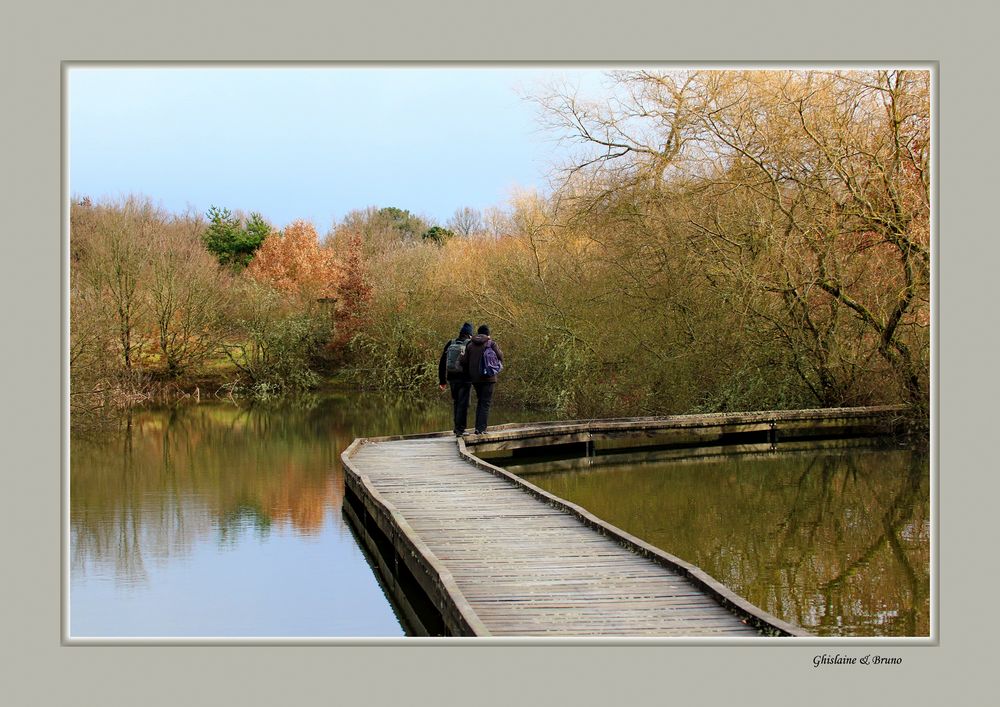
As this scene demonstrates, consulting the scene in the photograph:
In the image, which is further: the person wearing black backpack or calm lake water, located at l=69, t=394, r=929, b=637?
the person wearing black backpack

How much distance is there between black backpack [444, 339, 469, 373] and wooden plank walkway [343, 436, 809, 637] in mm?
2196

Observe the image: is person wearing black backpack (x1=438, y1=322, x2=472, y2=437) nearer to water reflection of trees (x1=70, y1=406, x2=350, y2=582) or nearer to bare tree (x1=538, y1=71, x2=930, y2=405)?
water reflection of trees (x1=70, y1=406, x2=350, y2=582)

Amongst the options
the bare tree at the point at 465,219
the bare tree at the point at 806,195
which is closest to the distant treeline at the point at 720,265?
the bare tree at the point at 806,195

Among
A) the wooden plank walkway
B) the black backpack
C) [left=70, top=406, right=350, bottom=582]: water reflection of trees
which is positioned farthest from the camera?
the black backpack

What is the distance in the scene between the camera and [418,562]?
7.66 meters

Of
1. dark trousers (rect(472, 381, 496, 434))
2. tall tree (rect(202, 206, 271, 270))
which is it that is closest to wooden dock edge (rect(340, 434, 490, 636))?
dark trousers (rect(472, 381, 496, 434))

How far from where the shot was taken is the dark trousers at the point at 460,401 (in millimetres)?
13687

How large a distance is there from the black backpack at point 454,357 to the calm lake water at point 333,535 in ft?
6.33

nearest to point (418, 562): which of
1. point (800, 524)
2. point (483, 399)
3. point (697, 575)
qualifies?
point (697, 575)

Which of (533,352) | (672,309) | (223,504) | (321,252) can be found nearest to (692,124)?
(672,309)

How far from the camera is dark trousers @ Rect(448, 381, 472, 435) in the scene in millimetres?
13687

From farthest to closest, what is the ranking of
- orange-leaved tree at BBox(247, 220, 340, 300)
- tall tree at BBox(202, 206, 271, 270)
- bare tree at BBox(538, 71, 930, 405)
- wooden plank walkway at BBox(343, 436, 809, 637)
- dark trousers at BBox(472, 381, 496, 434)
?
tall tree at BBox(202, 206, 271, 270), orange-leaved tree at BBox(247, 220, 340, 300), bare tree at BBox(538, 71, 930, 405), dark trousers at BBox(472, 381, 496, 434), wooden plank walkway at BBox(343, 436, 809, 637)

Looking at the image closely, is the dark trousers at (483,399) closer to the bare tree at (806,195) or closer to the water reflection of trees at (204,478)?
the water reflection of trees at (204,478)

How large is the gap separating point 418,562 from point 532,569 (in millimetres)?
881
